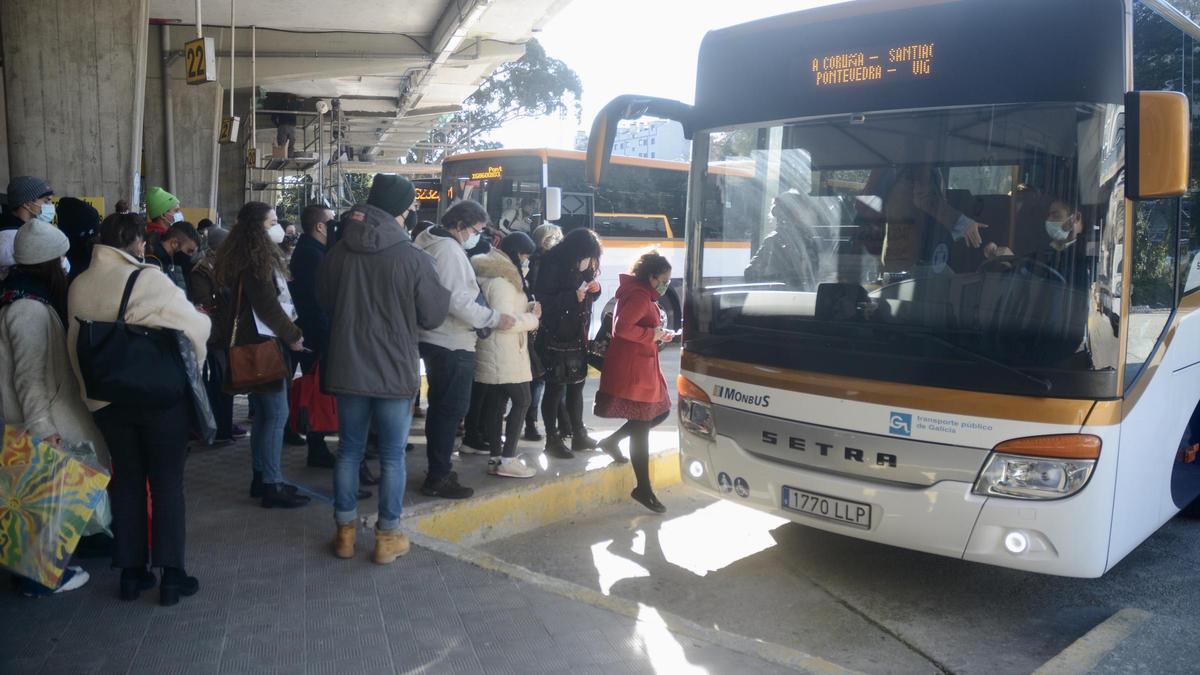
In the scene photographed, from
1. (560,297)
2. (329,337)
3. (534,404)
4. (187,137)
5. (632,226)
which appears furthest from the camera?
(187,137)

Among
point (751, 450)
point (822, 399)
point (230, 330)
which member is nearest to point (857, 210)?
point (822, 399)

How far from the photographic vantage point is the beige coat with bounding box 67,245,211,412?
12.7 ft

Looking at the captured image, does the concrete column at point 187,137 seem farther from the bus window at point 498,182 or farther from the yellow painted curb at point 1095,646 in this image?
the yellow painted curb at point 1095,646

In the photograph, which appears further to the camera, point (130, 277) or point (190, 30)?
point (190, 30)

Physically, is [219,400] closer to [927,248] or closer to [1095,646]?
[927,248]

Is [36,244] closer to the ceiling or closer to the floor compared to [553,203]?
closer to the floor

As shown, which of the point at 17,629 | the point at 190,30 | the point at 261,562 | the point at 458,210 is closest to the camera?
the point at 17,629

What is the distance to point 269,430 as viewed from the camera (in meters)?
5.42

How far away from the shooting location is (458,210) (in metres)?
5.47

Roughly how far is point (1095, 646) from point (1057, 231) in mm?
1755

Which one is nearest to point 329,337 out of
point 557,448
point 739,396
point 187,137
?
point 739,396

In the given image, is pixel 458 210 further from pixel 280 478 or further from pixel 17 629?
pixel 17 629

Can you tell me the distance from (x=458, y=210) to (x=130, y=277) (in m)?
1.97

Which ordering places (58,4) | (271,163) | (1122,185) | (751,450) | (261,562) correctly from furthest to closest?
(271,163) → (58,4) → (751,450) → (261,562) → (1122,185)
